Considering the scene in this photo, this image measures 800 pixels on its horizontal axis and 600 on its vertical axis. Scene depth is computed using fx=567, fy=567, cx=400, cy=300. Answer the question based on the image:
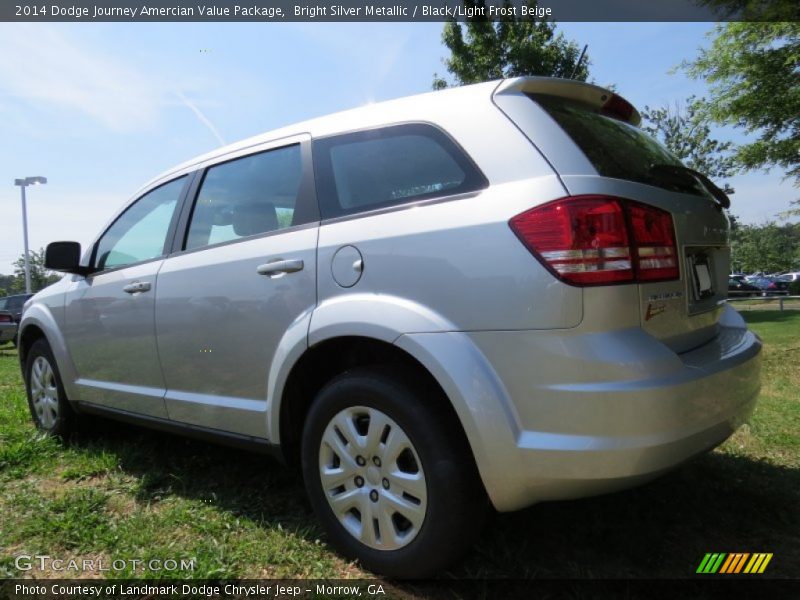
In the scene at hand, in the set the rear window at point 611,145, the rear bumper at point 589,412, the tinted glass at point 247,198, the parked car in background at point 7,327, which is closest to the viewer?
the rear bumper at point 589,412

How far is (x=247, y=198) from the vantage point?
290 centimetres

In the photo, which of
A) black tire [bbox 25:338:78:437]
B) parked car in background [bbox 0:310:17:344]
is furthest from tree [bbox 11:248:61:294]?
black tire [bbox 25:338:78:437]

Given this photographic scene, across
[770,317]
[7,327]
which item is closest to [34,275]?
[7,327]

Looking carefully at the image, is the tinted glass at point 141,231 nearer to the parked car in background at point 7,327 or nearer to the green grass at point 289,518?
the green grass at point 289,518

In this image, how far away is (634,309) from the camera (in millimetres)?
1791

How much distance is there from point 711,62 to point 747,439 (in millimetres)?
9393

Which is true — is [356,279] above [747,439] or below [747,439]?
above

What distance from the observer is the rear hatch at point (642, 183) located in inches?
73.7

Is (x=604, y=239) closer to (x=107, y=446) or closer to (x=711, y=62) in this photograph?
(x=107, y=446)

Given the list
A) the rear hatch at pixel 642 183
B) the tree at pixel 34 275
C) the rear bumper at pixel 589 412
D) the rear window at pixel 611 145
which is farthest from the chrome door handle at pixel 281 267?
the tree at pixel 34 275

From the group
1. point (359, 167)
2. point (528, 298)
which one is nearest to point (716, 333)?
point (528, 298)

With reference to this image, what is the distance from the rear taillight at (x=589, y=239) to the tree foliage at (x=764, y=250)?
2329 inches

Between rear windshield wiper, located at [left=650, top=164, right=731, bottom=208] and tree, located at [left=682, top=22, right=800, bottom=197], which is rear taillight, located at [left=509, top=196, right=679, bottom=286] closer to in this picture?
rear windshield wiper, located at [left=650, top=164, right=731, bottom=208]

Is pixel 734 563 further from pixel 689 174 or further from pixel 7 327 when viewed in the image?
pixel 7 327
